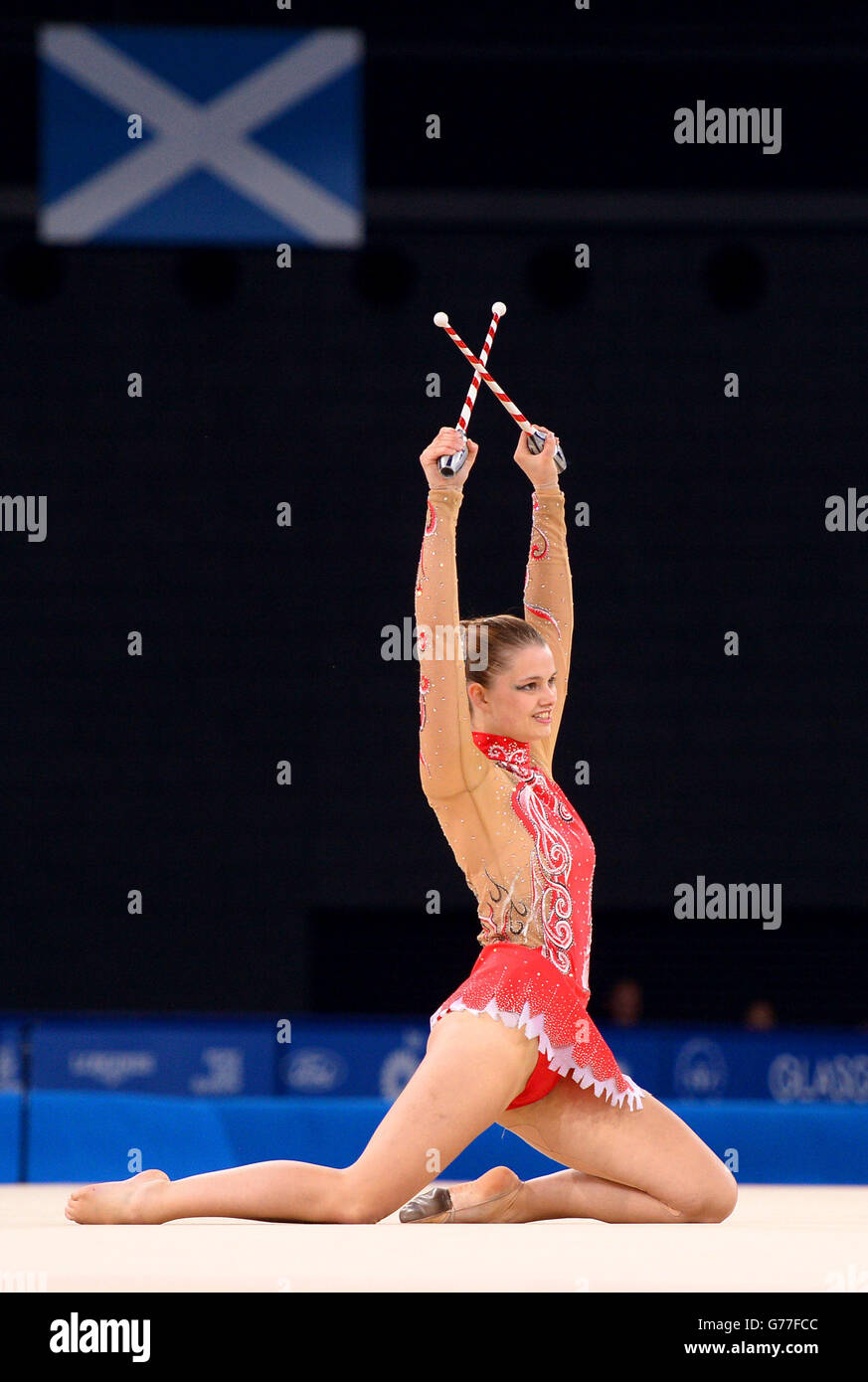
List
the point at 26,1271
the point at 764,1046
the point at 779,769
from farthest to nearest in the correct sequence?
the point at 779,769 → the point at 764,1046 → the point at 26,1271

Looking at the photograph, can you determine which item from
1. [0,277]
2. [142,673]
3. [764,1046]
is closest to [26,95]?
[0,277]

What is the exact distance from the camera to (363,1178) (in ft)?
9.71

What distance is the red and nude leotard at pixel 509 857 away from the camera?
3.11m

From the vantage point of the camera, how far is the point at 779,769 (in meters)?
9.53

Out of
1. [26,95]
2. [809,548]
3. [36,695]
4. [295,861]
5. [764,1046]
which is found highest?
[26,95]

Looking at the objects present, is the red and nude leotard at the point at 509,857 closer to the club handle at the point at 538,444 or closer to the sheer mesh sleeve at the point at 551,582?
the sheer mesh sleeve at the point at 551,582

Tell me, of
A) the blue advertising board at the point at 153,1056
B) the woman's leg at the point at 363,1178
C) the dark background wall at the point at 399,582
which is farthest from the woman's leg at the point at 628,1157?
the dark background wall at the point at 399,582

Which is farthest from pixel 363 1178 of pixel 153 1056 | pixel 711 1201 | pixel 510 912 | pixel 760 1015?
pixel 760 1015

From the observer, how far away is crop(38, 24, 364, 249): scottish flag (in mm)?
8312

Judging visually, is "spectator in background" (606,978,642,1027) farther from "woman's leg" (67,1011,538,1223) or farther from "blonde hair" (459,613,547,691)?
"woman's leg" (67,1011,538,1223)

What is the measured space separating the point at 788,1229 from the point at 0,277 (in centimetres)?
787

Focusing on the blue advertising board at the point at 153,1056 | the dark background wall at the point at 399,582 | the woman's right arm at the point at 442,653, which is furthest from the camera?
the dark background wall at the point at 399,582
